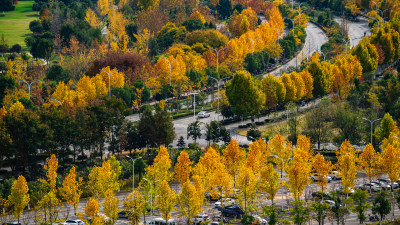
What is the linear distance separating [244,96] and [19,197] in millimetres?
51394

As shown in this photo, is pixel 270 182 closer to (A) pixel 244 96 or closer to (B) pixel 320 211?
(B) pixel 320 211

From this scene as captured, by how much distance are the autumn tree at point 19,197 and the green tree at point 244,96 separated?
48656 mm

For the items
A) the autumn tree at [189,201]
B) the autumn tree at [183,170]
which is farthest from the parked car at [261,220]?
the autumn tree at [183,170]

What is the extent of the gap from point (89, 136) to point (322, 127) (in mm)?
35491

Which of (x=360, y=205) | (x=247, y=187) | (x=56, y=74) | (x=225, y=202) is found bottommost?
(x=360, y=205)

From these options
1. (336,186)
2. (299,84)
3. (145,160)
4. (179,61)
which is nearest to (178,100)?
(179,61)

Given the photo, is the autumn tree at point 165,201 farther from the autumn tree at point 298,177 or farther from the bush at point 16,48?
the bush at point 16,48

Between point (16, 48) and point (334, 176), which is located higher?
point (16, 48)

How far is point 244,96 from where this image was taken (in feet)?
409

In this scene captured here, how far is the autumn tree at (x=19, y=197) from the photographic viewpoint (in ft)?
274

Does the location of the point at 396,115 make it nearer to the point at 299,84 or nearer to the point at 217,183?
the point at 299,84

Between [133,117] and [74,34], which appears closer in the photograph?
[133,117]

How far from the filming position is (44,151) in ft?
363

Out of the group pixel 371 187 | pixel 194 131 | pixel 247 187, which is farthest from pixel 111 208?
pixel 194 131
